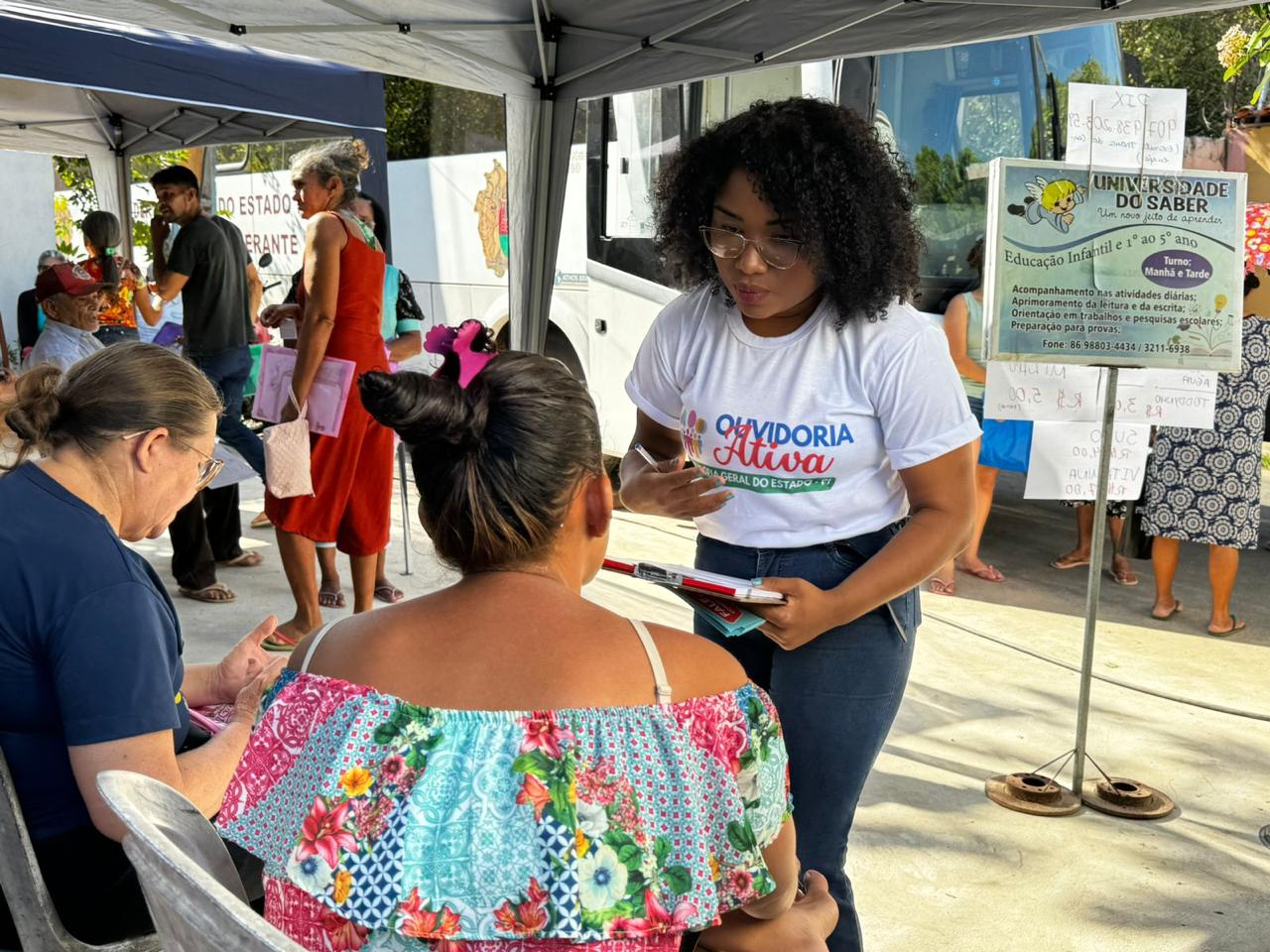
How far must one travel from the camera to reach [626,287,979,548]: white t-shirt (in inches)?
73.6

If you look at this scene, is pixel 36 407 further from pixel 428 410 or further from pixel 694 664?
pixel 694 664

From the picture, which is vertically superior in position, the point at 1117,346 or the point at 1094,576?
the point at 1117,346

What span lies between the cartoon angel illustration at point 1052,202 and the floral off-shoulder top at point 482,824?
2.68 metres

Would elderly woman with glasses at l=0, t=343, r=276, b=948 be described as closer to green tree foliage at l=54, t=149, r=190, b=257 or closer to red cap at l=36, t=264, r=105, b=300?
red cap at l=36, t=264, r=105, b=300

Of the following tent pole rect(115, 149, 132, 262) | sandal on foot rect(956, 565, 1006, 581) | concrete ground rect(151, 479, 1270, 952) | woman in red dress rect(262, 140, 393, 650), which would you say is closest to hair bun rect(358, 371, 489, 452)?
concrete ground rect(151, 479, 1270, 952)

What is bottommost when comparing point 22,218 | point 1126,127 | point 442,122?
point 22,218

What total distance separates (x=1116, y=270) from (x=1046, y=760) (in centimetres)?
159

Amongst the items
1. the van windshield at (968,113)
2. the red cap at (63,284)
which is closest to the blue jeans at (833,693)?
the red cap at (63,284)

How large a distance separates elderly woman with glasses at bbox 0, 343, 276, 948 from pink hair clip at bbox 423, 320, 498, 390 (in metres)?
0.49

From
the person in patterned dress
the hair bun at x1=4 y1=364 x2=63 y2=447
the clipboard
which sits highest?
the hair bun at x1=4 y1=364 x2=63 y2=447

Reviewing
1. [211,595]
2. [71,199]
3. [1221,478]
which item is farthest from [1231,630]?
[71,199]

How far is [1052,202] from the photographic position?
11.4 feet

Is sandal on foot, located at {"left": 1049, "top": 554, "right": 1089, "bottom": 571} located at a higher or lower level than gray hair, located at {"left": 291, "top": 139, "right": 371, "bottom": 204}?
lower

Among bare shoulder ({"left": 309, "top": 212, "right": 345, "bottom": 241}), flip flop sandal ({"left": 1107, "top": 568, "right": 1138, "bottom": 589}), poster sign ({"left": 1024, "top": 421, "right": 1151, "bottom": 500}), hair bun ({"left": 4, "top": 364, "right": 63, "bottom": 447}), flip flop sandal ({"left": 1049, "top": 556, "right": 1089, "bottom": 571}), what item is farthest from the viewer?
flip flop sandal ({"left": 1049, "top": 556, "right": 1089, "bottom": 571})
